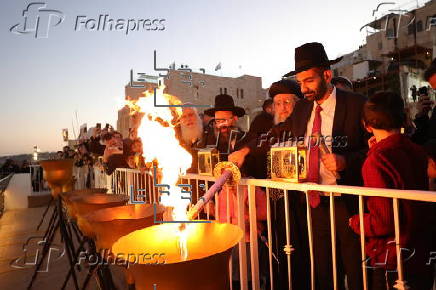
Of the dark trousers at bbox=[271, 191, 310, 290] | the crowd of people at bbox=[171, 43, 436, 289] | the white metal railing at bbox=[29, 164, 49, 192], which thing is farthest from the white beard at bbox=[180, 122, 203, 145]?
the white metal railing at bbox=[29, 164, 49, 192]

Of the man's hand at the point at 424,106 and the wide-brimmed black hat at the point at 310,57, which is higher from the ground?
the wide-brimmed black hat at the point at 310,57

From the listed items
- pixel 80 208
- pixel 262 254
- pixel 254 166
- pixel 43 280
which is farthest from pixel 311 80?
pixel 43 280

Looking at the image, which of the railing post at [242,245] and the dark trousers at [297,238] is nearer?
the railing post at [242,245]

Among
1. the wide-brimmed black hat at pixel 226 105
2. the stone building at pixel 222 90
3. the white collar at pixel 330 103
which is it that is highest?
the stone building at pixel 222 90

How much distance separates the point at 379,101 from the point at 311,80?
0.72 m

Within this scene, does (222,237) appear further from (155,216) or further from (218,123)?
(218,123)

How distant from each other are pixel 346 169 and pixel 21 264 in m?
5.77

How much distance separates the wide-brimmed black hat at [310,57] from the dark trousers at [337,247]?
122 cm

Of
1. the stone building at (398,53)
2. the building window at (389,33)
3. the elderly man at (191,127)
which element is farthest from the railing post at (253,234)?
the building window at (389,33)

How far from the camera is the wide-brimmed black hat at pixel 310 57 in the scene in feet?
8.41

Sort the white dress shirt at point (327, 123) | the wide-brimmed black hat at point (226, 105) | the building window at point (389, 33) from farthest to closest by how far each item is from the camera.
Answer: the building window at point (389, 33), the wide-brimmed black hat at point (226, 105), the white dress shirt at point (327, 123)

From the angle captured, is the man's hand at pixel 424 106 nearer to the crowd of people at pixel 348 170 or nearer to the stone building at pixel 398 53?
the crowd of people at pixel 348 170

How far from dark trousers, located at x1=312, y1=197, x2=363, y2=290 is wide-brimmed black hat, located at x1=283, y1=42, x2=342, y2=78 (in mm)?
1217

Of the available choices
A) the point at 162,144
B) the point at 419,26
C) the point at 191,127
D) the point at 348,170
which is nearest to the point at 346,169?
the point at 348,170
